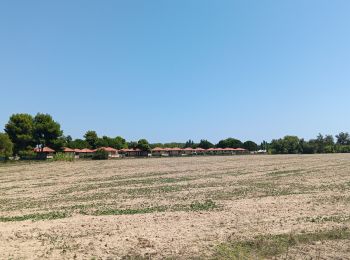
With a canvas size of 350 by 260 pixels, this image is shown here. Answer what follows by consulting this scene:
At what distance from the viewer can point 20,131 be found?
302 ft

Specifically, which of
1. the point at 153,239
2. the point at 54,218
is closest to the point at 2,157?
the point at 54,218

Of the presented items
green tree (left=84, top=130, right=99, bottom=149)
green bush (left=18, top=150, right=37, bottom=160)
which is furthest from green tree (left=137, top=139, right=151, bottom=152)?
green bush (left=18, top=150, right=37, bottom=160)

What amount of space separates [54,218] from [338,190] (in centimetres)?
1619

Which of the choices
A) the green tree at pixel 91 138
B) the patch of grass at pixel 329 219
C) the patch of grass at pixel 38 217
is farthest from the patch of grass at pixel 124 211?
the green tree at pixel 91 138

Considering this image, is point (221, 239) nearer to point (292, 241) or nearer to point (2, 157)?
point (292, 241)

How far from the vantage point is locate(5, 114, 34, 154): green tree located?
301ft

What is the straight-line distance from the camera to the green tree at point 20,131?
301 feet

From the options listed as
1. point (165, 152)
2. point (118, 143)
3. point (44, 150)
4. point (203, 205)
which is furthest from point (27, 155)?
point (165, 152)

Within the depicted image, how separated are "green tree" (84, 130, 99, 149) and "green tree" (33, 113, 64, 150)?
4519 cm

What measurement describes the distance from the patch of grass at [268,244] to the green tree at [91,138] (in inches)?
5475

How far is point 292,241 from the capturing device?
10.9 meters

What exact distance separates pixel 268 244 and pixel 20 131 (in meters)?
89.9

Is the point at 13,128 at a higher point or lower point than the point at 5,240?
higher

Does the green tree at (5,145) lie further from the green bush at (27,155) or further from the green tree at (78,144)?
the green tree at (78,144)
